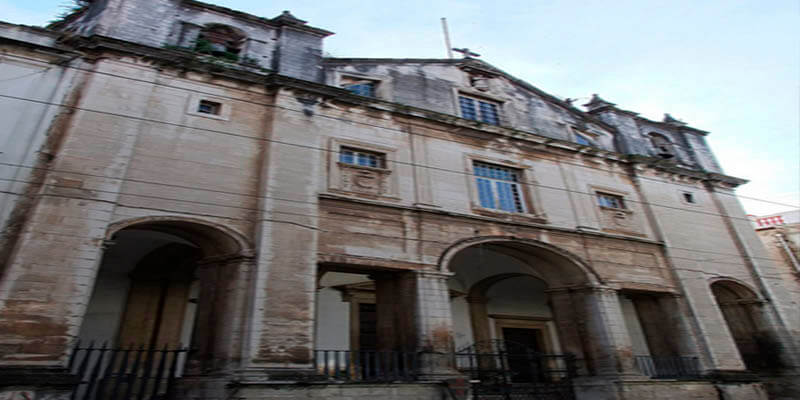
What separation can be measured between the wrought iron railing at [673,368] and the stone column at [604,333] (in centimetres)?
108

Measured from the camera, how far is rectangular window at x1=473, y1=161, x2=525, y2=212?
1224 centimetres

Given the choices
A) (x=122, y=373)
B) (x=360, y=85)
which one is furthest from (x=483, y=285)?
(x=122, y=373)

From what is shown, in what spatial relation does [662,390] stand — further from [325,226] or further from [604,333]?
[325,226]

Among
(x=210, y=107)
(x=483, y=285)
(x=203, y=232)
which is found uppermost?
(x=210, y=107)

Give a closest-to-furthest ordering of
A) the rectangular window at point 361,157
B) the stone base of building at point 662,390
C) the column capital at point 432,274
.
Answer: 1. the column capital at point 432,274
2. the stone base of building at point 662,390
3. the rectangular window at point 361,157

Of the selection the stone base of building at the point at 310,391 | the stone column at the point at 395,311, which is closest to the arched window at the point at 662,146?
the stone column at the point at 395,311

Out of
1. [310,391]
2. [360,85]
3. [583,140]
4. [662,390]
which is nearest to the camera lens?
[310,391]

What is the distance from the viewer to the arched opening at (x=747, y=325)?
13.3 m

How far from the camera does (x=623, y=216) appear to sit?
13.7 m

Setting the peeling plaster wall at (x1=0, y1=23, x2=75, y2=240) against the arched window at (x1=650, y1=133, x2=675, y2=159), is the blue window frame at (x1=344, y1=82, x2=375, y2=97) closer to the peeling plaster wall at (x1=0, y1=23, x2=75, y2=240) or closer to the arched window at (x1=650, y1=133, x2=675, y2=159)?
the peeling plaster wall at (x1=0, y1=23, x2=75, y2=240)

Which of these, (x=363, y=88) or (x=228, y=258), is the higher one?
(x=363, y=88)

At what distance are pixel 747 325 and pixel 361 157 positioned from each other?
13.4 m

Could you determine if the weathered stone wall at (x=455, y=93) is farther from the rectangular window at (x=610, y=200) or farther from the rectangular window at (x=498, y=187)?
the rectangular window at (x=610, y=200)

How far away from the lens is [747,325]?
14.0 m
